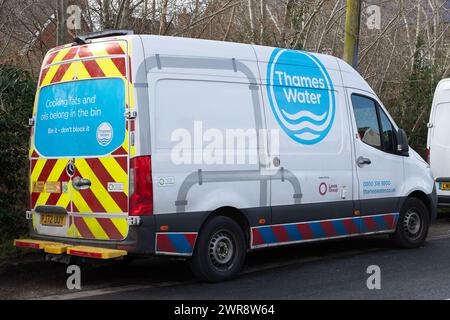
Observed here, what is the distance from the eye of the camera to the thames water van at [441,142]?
41.1ft

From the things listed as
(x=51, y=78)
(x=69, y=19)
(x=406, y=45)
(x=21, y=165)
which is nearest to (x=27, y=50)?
(x=69, y=19)

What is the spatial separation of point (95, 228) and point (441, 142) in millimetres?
8048

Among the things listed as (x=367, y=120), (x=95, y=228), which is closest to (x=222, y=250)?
(x=95, y=228)

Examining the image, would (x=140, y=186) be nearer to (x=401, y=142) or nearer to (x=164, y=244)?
(x=164, y=244)

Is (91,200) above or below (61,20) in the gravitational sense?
below

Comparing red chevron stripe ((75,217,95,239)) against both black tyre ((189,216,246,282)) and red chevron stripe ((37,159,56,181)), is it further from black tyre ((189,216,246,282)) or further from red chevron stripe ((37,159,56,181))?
black tyre ((189,216,246,282))

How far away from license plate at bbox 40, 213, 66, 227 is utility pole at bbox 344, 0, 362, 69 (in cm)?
725

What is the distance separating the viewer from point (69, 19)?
1066 cm

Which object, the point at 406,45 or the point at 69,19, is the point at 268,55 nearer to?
the point at 69,19

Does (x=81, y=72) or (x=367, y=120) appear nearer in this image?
(x=81, y=72)

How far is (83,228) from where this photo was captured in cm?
704

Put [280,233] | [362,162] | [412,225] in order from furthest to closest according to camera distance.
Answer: [412,225] → [362,162] → [280,233]

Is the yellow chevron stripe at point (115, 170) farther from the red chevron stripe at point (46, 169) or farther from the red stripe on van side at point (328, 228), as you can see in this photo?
the red stripe on van side at point (328, 228)
